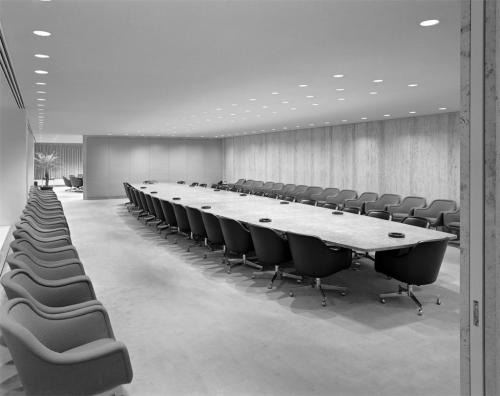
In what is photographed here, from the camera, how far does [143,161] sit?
64.8 ft

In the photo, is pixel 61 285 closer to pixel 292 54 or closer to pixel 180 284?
pixel 180 284

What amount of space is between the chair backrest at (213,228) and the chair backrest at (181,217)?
1.20 metres

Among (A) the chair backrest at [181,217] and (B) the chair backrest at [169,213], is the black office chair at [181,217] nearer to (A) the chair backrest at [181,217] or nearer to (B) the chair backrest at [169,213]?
(A) the chair backrest at [181,217]

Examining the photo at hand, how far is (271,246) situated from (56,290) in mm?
2737

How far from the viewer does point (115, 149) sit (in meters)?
19.1

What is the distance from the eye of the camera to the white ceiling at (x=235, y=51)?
3.47 m

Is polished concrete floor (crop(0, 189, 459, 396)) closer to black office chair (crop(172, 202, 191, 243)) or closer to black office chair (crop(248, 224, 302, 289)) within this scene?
black office chair (crop(248, 224, 302, 289))

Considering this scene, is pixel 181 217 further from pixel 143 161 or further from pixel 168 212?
pixel 143 161

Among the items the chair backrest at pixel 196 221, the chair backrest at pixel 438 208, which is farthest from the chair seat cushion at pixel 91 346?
the chair backrest at pixel 438 208

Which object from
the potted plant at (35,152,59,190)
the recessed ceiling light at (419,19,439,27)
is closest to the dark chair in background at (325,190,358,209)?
the recessed ceiling light at (419,19,439,27)

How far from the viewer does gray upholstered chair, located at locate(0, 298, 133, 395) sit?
2.07m

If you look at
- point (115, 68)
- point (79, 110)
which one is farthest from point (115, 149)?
point (115, 68)

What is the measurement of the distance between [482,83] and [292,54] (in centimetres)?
346

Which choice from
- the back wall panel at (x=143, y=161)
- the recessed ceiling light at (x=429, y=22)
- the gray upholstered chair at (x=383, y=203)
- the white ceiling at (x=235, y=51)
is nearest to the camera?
the white ceiling at (x=235, y=51)
